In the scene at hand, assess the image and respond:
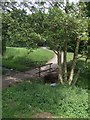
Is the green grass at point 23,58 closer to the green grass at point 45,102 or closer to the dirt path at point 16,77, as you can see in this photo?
the dirt path at point 16,77

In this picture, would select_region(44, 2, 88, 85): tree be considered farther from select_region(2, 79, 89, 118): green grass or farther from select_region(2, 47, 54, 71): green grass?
select_region(2, 47, 54, 71): green grass

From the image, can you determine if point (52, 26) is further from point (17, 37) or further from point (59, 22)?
point (17, 37)

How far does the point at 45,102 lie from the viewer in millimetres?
8570

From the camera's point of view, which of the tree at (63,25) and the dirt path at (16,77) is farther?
the dirt path at (16,77)

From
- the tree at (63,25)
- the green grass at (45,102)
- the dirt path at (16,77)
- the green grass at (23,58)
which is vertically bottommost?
the green grass at (45,102)

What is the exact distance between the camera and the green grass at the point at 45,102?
7918 mm

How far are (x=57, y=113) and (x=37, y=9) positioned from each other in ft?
12.0

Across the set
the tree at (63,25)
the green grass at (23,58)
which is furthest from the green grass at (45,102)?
the green grass at (23,58)

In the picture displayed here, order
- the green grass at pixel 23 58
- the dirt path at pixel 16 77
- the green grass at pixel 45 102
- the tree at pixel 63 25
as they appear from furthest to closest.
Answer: the green grass at pixel 23 58
the dirt path at pixel 16 77
the tree at pixel 63 25
the green grass at pixel 45 102

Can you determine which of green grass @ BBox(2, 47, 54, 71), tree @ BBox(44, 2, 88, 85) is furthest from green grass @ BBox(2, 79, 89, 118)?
green grass @ BBox(2, 47, 54, 71)

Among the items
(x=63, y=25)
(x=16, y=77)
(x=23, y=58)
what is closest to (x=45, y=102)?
(x=63, y=25)

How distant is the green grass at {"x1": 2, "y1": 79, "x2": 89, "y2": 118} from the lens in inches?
312

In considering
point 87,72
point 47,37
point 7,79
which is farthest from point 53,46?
point 87,72

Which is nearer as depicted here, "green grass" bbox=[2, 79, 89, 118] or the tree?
"green grass" bbox=[2, 79, 89, 118]
